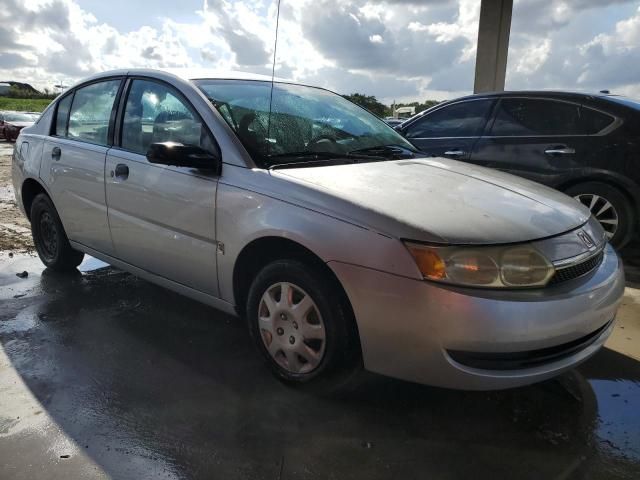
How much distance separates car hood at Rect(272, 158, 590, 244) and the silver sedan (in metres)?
0.01

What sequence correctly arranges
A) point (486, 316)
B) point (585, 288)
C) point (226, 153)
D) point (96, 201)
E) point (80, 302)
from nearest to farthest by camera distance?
point (486, 316) < point (585, 288) < point (226, 153) < point (96, 201) < point (80, 302)

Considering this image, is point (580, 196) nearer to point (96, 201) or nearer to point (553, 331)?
point (553, 331)

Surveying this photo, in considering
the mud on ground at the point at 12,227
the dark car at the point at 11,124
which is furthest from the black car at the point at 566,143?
the dark car at the point at 11,124

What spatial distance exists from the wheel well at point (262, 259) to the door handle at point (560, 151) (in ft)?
11.3

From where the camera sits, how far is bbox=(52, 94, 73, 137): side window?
427 cm

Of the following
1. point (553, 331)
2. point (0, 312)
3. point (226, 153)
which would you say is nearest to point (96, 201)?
point (0, 312)

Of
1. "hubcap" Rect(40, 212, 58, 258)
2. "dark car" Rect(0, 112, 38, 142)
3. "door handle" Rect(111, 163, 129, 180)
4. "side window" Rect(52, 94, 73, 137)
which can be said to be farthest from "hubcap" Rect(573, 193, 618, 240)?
"dark car" Rect(0, 112, 38, 142)

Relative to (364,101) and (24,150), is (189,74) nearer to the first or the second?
(24,150)

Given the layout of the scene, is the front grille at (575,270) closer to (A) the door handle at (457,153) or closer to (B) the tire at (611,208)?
(B) the tire at (611,208)

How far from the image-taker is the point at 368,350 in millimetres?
2365

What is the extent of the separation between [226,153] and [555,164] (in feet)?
11.3

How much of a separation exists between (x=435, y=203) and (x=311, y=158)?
0.79 m

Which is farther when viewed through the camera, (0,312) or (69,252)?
(69,252)

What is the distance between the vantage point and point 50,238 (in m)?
4.57
